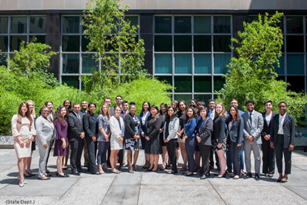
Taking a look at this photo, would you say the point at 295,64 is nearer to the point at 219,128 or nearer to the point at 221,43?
the point at 221,43

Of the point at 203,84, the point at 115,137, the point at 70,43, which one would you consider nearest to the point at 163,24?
the point at 203,84

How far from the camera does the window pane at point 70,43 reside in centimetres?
1831

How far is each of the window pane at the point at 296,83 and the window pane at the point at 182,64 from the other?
7001 mm

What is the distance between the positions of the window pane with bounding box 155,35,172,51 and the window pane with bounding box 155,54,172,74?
48cm

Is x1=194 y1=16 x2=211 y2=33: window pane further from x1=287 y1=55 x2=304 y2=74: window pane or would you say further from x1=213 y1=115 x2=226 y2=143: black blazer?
x1=213 y1=115 x2=226 y2=143: black blazer

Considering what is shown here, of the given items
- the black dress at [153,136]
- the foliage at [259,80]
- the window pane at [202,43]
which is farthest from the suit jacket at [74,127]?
the window pane at [202,43]

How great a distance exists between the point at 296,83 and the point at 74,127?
655 inches

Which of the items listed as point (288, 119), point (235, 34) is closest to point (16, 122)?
point (288, 119)

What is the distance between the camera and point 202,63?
18.3 meters

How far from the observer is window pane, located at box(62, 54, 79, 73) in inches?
722

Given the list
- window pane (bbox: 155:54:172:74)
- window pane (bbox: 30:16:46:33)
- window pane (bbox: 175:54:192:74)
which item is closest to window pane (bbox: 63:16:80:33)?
window pane (bbox: 30:16:46:33)

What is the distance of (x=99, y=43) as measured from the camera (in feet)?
41.5

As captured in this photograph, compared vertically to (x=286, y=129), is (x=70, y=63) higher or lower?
higher

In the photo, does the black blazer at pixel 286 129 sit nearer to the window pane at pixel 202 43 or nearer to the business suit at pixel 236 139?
the business suit at pixel 236 139
